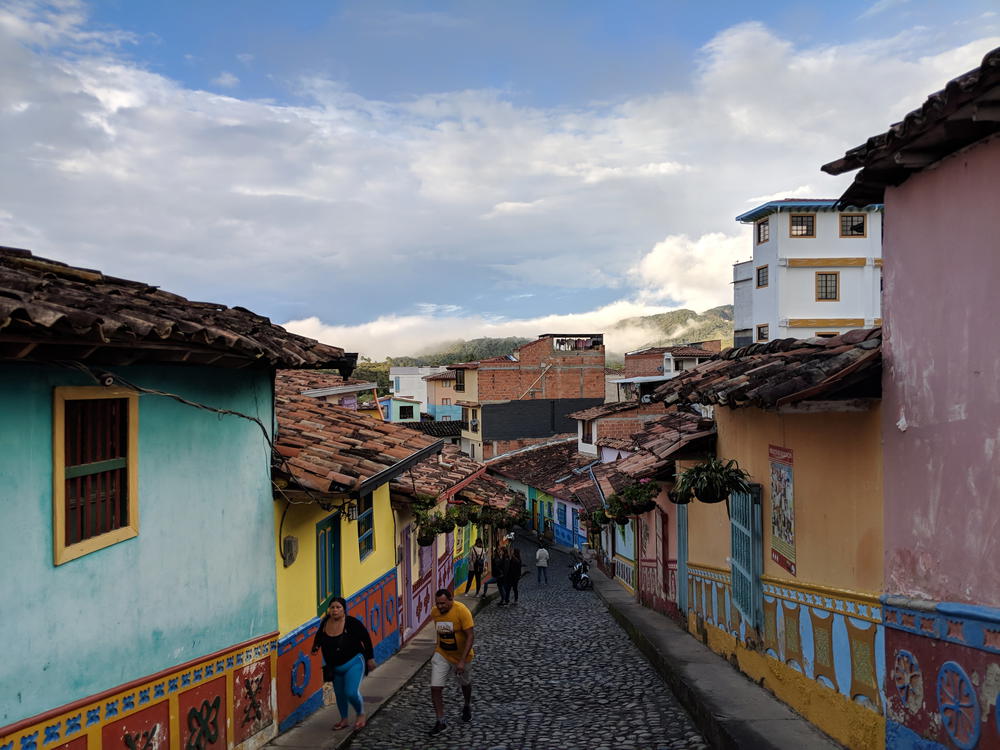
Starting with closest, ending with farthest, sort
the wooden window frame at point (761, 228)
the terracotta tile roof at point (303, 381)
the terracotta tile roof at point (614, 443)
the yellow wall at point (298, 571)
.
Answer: the yellow wall at point (298, 571) < the terracotta tile roof at point (303, 381) < the terracotta tile roof at point (614, 443) < the wooden window frame at point (761, 228)

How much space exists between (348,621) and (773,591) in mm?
4375

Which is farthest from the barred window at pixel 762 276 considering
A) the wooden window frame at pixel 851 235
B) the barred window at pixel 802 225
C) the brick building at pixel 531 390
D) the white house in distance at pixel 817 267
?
the brick building at pixel 531 390

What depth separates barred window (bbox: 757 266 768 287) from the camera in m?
42.6

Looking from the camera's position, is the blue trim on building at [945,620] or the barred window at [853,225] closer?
the blue trim on building at [945,620]

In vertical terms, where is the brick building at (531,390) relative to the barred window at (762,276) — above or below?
below

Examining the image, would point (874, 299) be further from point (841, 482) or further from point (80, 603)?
point (80, 603)

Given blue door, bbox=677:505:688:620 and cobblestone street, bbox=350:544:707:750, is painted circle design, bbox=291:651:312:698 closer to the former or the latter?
cobblestone street, bbox=350:544:707:750

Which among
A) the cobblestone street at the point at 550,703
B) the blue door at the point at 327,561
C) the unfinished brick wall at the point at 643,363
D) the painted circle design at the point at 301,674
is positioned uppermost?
the unfinished brick wall at the point at 643,363

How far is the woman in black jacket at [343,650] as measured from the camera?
27.6ft

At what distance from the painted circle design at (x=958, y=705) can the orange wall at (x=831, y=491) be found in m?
0.98

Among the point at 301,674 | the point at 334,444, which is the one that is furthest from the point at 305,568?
the point at 334,444

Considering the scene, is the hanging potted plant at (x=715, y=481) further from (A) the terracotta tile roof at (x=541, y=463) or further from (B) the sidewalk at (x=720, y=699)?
(A) the terracotta tile roof at (x=541, y=463)

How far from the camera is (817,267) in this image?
137 ft

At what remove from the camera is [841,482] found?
6852 mm
